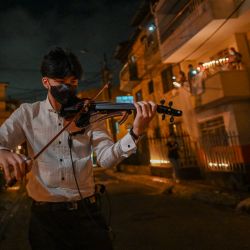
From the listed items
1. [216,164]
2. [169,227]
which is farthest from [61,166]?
[216,164]

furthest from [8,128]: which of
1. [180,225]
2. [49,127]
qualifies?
[180,225]

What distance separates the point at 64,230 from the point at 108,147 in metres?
0.68

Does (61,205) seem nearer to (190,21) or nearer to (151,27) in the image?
(190,21)

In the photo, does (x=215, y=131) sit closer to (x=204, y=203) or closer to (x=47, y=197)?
(x=204, y=203)

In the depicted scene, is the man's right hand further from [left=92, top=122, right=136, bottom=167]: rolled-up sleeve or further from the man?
[left=92, top=122, right=136, bottom=167]: rolled-up sleeve

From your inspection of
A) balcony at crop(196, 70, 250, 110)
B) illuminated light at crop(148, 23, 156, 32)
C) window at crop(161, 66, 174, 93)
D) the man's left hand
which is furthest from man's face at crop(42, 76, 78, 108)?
illuminated light at crop(148, 23, 156, 32)

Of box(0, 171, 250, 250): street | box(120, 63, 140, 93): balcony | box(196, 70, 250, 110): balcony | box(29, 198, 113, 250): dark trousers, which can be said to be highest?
box(120, 63, 140, 93): balcony

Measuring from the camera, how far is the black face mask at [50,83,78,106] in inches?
82.0

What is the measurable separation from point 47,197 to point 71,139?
46 centimetres

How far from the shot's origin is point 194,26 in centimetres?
1284

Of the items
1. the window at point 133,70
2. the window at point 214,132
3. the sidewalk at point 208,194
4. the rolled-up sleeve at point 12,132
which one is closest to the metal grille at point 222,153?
the window at point 214,132

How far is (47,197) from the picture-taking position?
2.08 m

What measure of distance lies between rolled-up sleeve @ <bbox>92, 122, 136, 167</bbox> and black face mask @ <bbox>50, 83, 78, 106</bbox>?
31cm

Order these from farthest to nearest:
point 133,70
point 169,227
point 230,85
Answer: point 133,70 < point 230,85 < point 169,227
